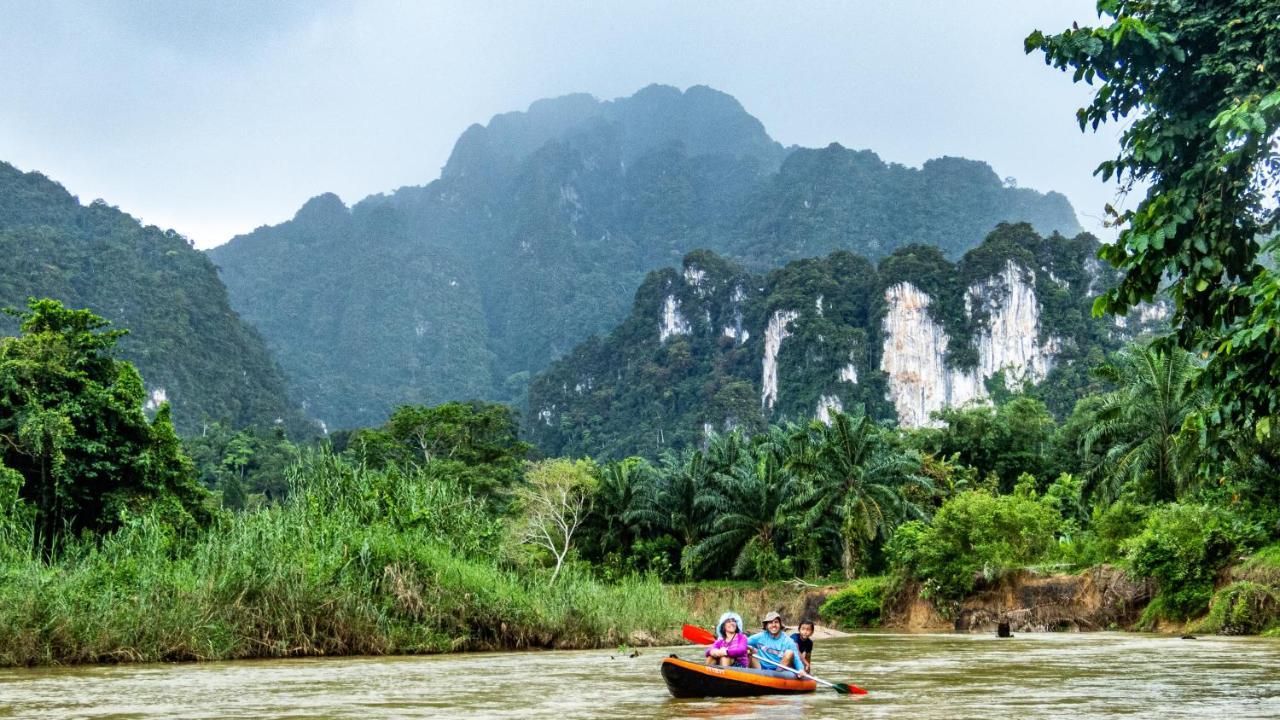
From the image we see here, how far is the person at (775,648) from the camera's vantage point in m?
10.7

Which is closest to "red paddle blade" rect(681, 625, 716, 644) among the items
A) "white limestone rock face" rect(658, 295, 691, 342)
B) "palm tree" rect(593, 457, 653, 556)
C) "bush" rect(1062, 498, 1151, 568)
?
"bush" rect(1062, 498, 1151, 568)

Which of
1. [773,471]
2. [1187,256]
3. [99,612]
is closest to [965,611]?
[773,471]

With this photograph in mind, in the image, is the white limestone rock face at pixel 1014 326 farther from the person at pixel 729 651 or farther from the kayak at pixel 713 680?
the kayak at pixel 713 680

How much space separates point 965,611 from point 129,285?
94.3m

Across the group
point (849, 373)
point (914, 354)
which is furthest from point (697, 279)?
point (914, 354)

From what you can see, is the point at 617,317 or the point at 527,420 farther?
the point at 617,317

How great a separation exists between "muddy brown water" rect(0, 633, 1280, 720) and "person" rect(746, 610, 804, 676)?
1.28ft

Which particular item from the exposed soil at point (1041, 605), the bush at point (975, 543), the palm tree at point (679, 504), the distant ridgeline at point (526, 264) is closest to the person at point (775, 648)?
the exposed soil at point (1041, 605)

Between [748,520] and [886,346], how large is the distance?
193 feet

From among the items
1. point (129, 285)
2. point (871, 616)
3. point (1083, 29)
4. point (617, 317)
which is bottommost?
point (871, 616)

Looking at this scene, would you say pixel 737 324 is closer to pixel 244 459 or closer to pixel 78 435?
pixel 244 459

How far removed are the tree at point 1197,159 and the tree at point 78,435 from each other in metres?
20.2

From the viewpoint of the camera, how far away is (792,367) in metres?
97.3

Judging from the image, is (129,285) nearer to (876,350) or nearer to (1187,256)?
(876,350)
